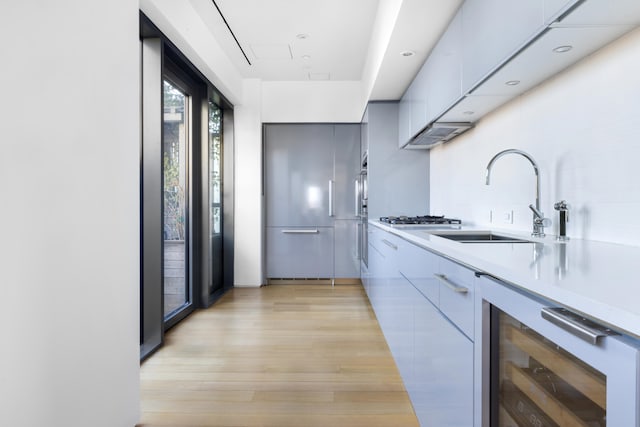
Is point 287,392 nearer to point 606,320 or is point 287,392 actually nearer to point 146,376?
point 146,376

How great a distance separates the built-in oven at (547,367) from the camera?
0.55 m

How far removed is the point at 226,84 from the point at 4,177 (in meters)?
3.20

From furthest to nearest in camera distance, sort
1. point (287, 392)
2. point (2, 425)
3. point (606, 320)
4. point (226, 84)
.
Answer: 1. point (226, 84)
2. point (287, 392)
3. point (2, 425)
4. point (606, 320)

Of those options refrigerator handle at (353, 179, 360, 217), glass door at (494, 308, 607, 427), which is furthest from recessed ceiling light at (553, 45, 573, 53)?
refrigerator handle at (353, 179, 360, 217)

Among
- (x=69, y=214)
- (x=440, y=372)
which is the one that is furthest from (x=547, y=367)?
(x=69, y=214)

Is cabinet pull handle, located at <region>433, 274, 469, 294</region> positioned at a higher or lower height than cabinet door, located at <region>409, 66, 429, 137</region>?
lower

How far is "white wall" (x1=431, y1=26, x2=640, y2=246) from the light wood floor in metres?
1.23

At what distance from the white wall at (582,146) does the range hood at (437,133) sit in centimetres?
31

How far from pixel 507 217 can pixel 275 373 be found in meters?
1.72

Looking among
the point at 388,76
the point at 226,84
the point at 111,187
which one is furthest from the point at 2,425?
the point at 226,84

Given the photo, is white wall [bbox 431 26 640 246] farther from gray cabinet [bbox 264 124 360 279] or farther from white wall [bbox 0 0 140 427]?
gray cabinet [bbox 264 124 360 279]

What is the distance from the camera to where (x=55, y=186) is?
1209 millimetres

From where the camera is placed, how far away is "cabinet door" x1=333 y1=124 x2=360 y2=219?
195 inches

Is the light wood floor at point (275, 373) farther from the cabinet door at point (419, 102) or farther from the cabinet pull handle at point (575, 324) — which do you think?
the cabinet door at point (419, 102)
